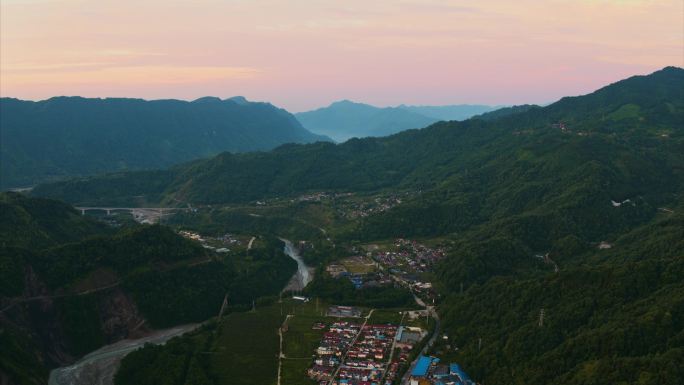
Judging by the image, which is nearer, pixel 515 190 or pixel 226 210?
pixel 515 190

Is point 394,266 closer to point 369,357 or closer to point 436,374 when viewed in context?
point 369,357

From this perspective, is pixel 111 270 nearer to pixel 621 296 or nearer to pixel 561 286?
pixel 561 286

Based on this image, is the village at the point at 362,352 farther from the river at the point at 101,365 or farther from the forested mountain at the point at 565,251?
the river at the point at 101,365

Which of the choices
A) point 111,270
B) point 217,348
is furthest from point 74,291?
point 217,348

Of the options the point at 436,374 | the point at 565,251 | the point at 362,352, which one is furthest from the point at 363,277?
the point at 436,374

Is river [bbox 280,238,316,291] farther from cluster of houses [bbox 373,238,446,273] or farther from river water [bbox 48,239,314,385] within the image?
river water [bbox 48,239,314,385]

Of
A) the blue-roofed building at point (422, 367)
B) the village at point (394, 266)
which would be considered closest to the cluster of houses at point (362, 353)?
the blue-roofed building at point (422, 367)
